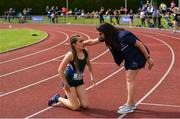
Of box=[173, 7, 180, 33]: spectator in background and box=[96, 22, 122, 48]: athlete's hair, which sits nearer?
box=[96, 22, 122, 48]: athlete's hair

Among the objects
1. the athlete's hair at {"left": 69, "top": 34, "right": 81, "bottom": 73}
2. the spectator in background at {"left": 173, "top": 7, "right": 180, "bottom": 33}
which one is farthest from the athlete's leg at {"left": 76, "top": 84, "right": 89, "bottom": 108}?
the spectator in background at {"left": 173, "top": 7, "right": 180, "bottom": 33}

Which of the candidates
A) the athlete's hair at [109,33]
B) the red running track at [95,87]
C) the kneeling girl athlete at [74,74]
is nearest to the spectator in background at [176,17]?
the red running track at [95,87]

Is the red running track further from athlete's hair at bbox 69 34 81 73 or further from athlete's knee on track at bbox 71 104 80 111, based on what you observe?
athlete's hair at bbox 69 34 81 73

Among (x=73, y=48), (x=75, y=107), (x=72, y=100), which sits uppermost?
(x=73, y=48)

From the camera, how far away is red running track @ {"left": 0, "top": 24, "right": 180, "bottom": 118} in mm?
9750

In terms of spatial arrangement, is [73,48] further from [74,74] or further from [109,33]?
[109,33]

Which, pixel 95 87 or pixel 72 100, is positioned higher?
pixel 72 100

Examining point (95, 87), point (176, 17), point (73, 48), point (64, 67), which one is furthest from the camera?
point (176, 17)

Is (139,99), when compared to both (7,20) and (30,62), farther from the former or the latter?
(7,20)

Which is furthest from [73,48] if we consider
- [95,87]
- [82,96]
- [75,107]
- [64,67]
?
[95,87]

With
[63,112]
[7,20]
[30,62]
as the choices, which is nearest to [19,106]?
[63,112]

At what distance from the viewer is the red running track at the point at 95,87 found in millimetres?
9750

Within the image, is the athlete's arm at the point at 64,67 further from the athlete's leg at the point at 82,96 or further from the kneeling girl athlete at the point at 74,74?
the athlete's leg at the point at 82,96

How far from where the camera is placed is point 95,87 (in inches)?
491
